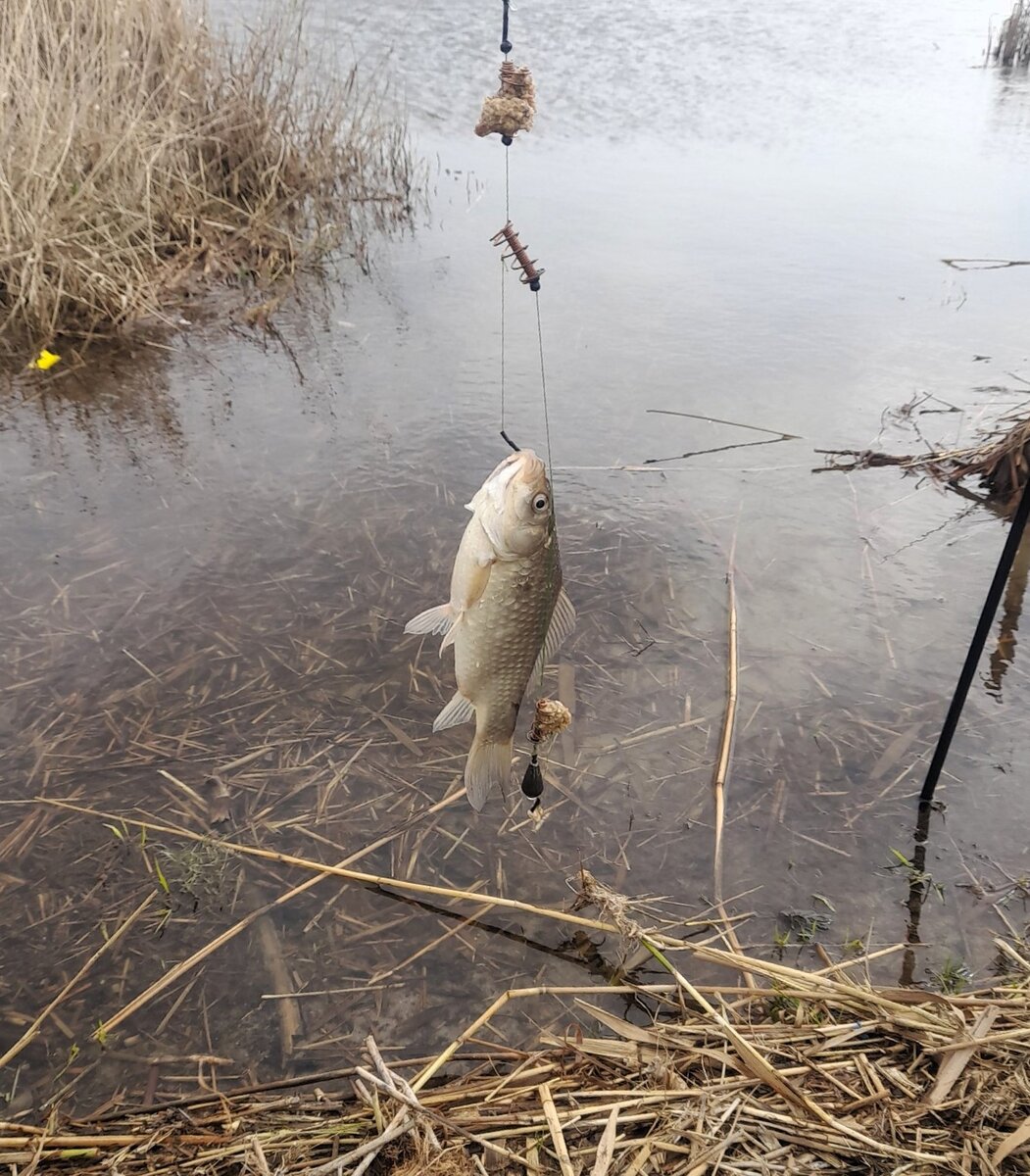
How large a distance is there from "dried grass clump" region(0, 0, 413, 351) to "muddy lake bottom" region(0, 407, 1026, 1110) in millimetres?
2921

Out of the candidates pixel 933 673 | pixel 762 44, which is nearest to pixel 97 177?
pixel 933 673

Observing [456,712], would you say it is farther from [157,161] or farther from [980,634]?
[157,161]

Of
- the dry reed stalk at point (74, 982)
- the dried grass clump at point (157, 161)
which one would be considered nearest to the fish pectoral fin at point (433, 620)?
the dry reed stalk at point (74, 982)

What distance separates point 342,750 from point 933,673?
2.57 metres

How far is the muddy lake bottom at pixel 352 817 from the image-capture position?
2676mm

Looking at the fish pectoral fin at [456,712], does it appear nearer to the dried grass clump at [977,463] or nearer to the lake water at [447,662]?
the lake water at [447,662]

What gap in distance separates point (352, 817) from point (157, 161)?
6.26 metres

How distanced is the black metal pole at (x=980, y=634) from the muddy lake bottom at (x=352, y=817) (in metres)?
0.23

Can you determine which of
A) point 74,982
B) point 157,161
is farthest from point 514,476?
point 157,161

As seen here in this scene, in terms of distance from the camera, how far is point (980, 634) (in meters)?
2.96

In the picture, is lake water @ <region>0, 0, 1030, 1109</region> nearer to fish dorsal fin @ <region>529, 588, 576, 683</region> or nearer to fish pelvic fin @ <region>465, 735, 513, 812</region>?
fish pelvic fin @ <region>465, 735, 513, 812</region>

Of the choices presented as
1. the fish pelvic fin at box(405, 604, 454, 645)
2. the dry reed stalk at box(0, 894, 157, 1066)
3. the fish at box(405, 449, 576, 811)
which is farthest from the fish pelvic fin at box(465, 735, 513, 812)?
the dry reed stalk at box(0, 894, 157, 1066)

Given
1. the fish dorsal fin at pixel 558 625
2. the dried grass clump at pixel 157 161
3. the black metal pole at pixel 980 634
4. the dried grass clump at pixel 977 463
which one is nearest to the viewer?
the fish dorsal fin at pixel 558 625

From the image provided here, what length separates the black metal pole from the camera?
2.83 m
